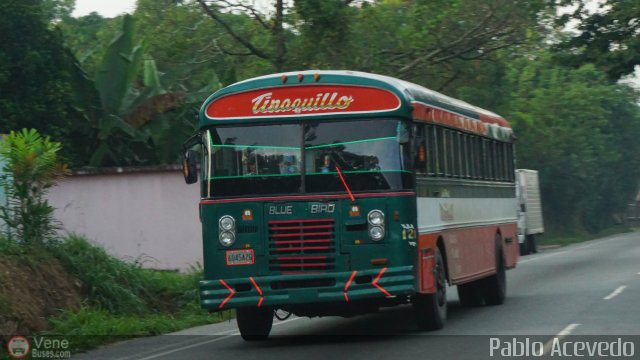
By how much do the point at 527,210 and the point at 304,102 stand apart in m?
30.4

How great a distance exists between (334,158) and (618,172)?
226 ft

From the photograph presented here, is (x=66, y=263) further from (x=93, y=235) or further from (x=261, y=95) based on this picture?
(x=93, y=235)

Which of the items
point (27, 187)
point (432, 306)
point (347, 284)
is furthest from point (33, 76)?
point (347, 284)

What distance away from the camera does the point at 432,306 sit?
15.0 metres

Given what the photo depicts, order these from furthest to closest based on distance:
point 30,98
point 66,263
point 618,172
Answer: point 618,172, point 30,98, point 66,263

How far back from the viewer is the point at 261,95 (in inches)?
564

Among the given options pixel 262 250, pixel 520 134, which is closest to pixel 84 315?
pixel 262 250

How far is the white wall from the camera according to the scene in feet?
79.9

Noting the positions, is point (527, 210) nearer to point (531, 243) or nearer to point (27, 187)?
point (531, 243)

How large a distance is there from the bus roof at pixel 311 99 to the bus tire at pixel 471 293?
5.57 meters

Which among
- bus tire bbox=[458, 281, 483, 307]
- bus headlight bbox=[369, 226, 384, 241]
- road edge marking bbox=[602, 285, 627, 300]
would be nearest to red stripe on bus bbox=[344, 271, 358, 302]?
bus headlight bbox=[369, 226, 384, 241]

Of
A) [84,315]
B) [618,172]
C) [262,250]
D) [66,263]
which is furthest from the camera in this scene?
[618,172]

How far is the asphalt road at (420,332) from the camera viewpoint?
43.6ft

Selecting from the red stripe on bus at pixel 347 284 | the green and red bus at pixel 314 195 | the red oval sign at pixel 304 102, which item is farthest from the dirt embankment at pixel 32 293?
the red stripe on bus at pixel 347 284
